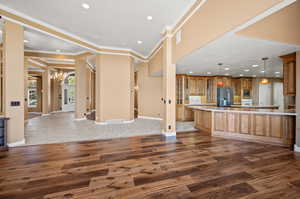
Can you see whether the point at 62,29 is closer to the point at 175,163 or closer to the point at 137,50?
the point at 137,50

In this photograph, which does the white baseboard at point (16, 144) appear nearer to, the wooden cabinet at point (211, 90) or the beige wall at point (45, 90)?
the beige wall at point (45, 90)

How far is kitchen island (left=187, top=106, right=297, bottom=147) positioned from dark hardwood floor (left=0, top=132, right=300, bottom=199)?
36 centimetres

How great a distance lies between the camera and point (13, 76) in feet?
10.4

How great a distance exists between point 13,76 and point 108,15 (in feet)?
9.64

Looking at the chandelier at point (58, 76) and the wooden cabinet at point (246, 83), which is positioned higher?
the chandelier at point (58, 76)

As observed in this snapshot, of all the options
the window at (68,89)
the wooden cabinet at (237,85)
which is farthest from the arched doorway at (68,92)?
the wooden cabinet at (237,85)

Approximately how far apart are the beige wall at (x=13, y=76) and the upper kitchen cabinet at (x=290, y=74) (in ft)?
24.4

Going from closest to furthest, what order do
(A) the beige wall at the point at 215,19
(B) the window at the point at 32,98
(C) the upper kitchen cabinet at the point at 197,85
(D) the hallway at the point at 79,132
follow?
(A) the beige wall at the point at 215,19
(D) the hallway at the point at 79,132
(C) the upper kitchen cabinet at the point at 197,85
(B) the window at the point at 32,98

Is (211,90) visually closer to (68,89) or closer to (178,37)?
(178,37)

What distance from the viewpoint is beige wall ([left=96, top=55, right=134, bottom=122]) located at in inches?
228

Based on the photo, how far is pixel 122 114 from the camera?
610 cm

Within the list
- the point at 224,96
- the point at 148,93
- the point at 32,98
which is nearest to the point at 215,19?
the point at 224,96

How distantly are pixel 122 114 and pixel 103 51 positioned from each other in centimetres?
312

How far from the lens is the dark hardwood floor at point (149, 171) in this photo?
1596 mm
